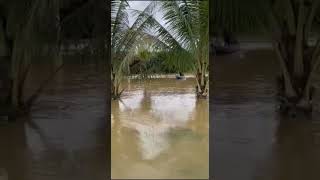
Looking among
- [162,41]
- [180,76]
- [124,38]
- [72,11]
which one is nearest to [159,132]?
[180,76]

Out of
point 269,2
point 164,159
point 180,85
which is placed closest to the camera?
point 269,2

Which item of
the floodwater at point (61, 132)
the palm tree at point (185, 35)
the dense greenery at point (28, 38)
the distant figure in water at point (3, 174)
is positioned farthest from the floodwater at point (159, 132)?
the distant figure in water at point (3, 174)

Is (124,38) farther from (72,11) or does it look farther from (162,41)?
(72,11)

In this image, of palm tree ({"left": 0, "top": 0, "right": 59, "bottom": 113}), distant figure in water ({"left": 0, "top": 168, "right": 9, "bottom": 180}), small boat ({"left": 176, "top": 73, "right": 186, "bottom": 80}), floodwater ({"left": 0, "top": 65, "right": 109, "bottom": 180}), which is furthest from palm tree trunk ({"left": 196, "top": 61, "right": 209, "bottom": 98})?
distant figure in water ({"left": 0, "top": 168, "right": 9, "bottom": 180})

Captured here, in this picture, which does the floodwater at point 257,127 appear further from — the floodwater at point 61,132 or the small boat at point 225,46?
the floodwater at point 61,132

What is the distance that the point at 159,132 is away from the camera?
3.84 m

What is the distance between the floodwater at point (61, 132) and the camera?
268 centimetres

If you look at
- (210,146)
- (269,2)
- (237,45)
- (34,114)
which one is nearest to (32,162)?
(34,114)

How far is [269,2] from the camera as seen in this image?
2.67 meters

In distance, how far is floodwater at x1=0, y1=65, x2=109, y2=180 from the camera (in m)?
2.68

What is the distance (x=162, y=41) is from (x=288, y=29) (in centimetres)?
134

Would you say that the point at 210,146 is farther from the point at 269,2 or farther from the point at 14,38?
the point at 14,38

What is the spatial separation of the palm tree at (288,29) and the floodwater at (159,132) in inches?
26.5

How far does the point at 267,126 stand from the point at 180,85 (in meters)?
1.00
